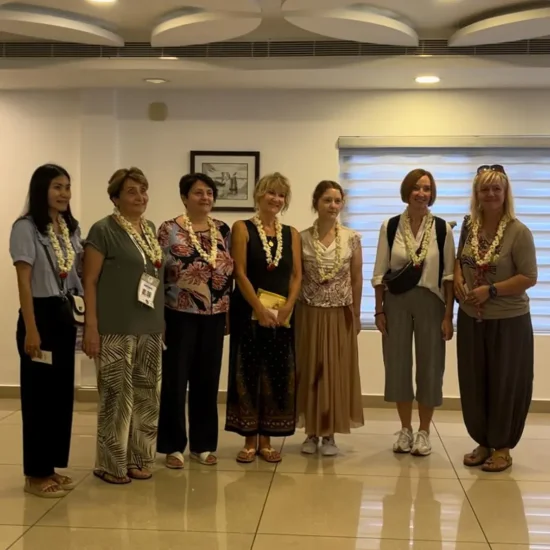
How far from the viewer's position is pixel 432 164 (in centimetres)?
561

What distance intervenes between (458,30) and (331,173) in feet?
4.78

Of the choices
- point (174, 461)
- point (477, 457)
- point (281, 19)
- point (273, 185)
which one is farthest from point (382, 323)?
point (281, 19)

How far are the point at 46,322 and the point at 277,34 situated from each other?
2.48 meters

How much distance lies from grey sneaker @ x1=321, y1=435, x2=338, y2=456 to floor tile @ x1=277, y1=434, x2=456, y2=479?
3cm

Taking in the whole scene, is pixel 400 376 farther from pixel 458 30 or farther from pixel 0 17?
pixel 0 17

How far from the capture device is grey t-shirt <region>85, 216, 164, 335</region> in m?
3.62

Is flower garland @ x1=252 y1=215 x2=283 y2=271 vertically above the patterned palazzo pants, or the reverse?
flower garland @ x1=252 y1=215 x2=283 y2=271

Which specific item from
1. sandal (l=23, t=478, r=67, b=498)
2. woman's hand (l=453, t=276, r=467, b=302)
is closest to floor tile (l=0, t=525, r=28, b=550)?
sandal (l=23, t=478, r=67, b=498)

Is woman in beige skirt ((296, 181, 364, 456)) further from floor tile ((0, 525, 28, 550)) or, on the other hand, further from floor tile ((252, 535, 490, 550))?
floor tile ((0, 525, 28, 550))

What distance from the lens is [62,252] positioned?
3498 mm

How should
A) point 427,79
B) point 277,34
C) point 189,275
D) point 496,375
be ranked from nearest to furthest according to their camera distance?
point 189,275
point 496,375
point 277,34
point 427,79

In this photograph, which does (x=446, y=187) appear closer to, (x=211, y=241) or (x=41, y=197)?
(x=211, y=241)

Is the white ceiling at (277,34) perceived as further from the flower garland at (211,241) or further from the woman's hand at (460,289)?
the woman's hand at (460,289)

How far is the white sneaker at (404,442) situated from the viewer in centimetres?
432
